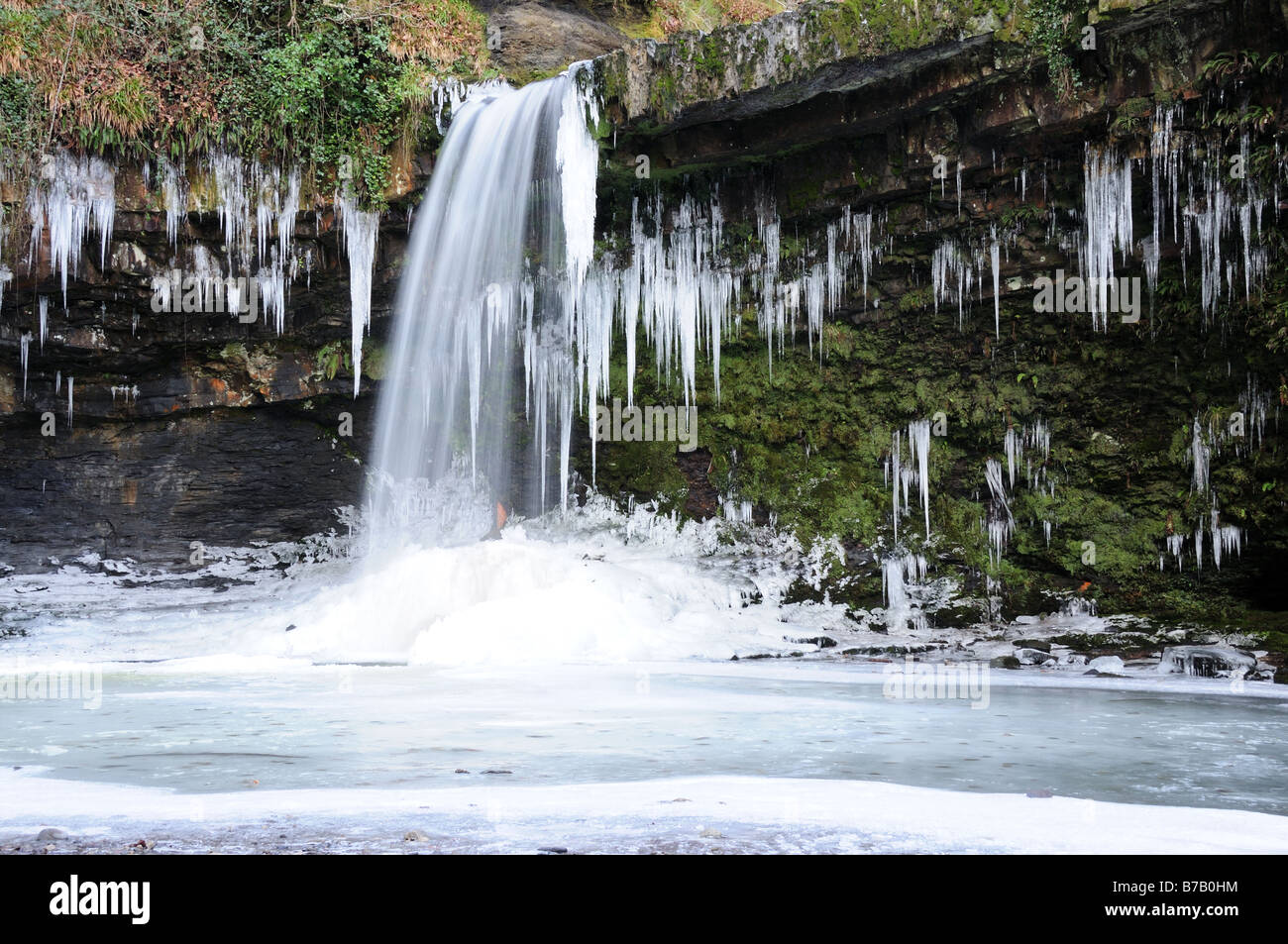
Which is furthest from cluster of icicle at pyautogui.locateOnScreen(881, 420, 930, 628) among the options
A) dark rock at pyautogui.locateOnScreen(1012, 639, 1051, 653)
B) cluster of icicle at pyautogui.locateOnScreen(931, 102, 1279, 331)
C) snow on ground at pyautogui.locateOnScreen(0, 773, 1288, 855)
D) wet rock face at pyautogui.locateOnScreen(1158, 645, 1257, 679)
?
snow on ground at pyautogui.locateOnScreen(0, 773, 1288, 855)

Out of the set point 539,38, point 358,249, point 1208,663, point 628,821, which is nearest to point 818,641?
point 1208,663

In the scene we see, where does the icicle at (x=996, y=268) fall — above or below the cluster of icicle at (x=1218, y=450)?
above

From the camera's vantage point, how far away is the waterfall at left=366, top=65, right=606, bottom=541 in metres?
12.6

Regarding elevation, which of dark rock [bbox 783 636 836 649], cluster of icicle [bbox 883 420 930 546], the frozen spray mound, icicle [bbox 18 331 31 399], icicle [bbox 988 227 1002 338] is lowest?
dark rock [bbox 783 636 836 649]

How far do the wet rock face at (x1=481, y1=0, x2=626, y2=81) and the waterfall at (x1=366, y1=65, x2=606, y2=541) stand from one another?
7.05ft

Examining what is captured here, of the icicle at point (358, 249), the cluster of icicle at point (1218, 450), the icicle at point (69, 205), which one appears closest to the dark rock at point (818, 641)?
the cluster of icicle at point (1218, 450)

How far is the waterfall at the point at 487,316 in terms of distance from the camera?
12.6 meters

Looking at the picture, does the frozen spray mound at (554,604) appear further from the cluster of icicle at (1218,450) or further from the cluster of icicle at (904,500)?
the cluster of icicle at (1218,450)

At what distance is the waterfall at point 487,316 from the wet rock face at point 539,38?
7.05ft

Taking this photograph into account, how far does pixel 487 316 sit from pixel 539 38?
5126 millimetres

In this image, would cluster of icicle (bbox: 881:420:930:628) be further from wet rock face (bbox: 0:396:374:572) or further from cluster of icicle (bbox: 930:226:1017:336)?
wet rock face (bbox: 0:396:374:572)

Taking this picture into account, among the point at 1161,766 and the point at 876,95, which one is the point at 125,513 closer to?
the point at 876,95

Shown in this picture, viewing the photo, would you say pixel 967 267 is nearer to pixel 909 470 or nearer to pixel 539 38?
pixel 909 470

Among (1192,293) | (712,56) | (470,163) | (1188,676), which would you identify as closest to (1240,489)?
(1192,293)
